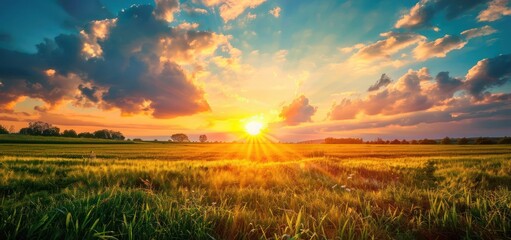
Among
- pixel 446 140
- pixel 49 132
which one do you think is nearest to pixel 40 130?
pixel 49 132

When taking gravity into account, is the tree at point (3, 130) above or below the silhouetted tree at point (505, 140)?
above

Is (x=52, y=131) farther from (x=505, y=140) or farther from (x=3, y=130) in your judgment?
(x=505, y=140)

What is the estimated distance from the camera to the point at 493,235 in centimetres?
327

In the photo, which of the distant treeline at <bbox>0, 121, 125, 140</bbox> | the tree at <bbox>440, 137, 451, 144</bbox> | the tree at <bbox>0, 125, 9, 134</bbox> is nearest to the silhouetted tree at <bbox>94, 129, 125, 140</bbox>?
the distant treeline at <bbox>0, 121, 125, 140</bbox>

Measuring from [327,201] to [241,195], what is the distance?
72.3 inches

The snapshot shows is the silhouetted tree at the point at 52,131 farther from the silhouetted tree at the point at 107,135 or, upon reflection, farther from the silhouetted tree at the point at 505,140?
the silhouetted tree at the point at 505,140

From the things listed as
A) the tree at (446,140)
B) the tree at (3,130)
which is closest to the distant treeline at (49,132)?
the tree at (3,130)

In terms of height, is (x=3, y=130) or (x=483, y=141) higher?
(x=3, y=130)

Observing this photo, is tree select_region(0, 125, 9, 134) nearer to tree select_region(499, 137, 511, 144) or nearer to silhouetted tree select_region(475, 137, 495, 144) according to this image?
silhouetted tree select_region(475, 137, 495, 144)

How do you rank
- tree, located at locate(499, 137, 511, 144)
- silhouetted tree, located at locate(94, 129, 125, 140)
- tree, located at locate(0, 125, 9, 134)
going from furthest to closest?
silhouetted tree, located at locate(94, 129, 125, 140), tree, located at locate(0, 125, 9, 134), tree, located at locate(499, 137, 511, 144)

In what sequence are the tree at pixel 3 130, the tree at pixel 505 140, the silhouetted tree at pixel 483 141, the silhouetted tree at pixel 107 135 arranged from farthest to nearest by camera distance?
1. the silhouetted tree at pixel 107 135
2. the tree at pixel 3 130
3. the silhouetted tree at pixel 483 141
4. the tree at pixel 505 140

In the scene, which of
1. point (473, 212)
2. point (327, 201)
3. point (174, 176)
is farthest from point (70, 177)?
point (473, 212)

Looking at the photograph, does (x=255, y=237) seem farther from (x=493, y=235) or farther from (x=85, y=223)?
(x=493, y=235)

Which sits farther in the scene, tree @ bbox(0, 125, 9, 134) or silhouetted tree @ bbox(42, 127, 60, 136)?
silhouetted tree @ bbox(42, 127, 60, 136)
